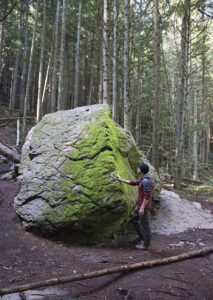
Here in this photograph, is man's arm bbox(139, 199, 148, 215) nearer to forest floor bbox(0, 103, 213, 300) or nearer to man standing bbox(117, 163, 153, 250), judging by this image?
man standing bbox(117, 163, 153, 250)

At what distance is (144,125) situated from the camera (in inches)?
1191

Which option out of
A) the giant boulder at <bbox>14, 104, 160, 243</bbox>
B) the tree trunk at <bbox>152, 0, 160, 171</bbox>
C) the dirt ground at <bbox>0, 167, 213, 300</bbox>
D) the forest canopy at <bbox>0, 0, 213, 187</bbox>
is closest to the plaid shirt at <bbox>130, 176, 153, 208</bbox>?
the giant boulder at <bbox>14, 104, 160, 243</bbox>

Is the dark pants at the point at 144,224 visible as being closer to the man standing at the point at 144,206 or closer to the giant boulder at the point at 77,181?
the man standing at the point at 144,206

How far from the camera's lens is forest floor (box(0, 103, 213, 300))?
4566mm

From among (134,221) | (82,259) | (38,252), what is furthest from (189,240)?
(38,252)

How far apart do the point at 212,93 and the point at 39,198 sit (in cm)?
3031

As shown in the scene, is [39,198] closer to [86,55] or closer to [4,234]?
[4,234]

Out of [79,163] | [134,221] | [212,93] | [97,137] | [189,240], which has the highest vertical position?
[212,93]

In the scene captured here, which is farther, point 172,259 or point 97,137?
point 97,137

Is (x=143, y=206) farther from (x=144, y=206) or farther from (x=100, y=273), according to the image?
(x=100, y=273)

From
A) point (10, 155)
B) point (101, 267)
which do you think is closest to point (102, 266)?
point (101, 267)

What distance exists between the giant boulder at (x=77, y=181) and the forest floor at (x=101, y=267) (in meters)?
0.36

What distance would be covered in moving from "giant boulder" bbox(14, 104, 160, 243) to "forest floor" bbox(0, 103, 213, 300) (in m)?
0.36

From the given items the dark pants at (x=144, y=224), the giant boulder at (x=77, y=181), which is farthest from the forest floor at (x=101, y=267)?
the giant boulder at (x=77, y=181)
